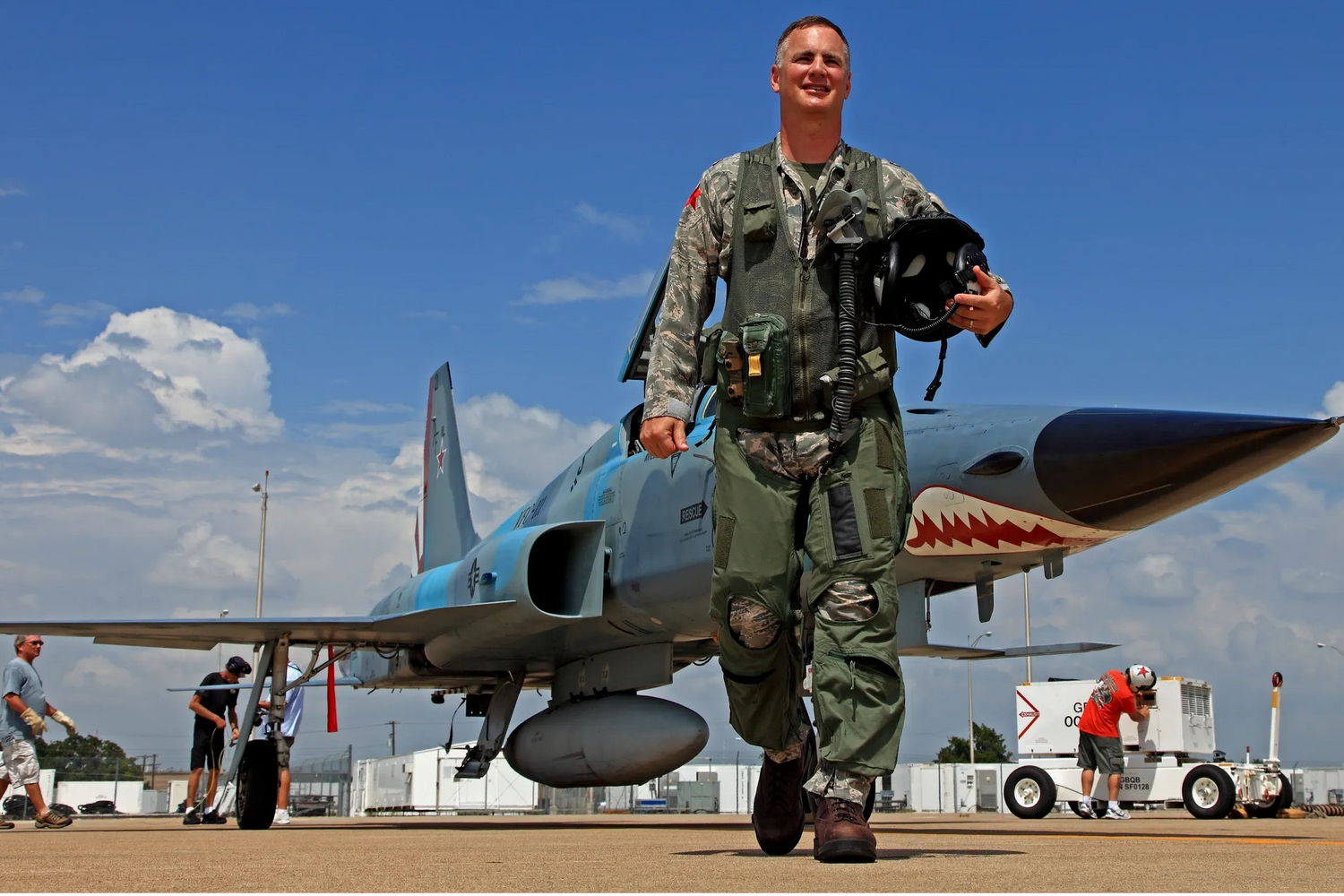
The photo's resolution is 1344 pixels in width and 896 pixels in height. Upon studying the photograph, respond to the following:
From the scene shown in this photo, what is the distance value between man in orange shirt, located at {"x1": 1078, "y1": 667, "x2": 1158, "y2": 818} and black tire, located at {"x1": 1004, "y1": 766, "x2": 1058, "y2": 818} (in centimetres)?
57

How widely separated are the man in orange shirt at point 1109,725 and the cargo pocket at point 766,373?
8382mm

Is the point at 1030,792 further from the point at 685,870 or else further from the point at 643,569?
the point at 685,870

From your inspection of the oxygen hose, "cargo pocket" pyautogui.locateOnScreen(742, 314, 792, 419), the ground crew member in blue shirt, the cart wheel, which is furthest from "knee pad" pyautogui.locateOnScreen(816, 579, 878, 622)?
the cart wheel

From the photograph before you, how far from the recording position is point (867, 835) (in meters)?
3.11

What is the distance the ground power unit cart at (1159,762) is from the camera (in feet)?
38.7

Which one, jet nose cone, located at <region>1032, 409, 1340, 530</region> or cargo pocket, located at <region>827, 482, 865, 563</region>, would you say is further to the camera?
jet nose cone, located at <region>1032, 409, 1340, 530</region>

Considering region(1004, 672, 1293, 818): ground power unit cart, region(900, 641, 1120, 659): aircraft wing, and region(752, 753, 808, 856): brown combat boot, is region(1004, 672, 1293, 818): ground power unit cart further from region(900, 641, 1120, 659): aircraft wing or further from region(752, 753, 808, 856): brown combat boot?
region(752, 753, 808, 856): brown combat boot

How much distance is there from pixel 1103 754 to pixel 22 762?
29.5 feet

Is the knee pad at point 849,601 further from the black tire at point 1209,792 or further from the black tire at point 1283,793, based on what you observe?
the black tire at point 1283,793

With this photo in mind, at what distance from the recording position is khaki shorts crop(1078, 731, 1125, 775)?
445 inches

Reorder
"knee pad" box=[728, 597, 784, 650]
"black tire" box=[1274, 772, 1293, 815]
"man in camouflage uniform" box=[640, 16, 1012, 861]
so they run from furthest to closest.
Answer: "black tire" box=[1274, 772, 1293, 815] < "knee pad" box=[728, 597, 784, 650] < "man in camouflage uniform" box=[640, 16, 1012, 861]

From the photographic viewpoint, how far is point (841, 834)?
311 centimetres

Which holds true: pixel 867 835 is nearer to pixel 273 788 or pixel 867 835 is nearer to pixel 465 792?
pixel 273 788

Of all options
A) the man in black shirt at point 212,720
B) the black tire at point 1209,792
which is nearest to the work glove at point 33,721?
the man in black shirt at point 212,720
